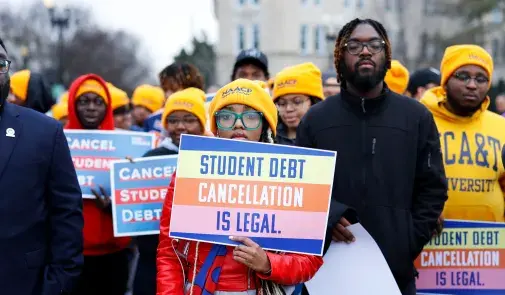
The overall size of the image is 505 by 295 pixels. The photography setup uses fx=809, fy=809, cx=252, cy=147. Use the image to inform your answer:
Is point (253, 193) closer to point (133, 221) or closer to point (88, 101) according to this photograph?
point (133, 221)

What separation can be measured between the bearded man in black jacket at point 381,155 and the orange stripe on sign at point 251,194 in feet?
1.76

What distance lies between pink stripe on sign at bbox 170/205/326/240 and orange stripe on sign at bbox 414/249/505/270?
1.66 m

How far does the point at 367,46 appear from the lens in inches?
187

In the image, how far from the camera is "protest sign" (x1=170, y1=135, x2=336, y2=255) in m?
4.17

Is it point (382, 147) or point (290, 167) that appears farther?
point (382, 147)

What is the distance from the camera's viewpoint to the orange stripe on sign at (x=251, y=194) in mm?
4203

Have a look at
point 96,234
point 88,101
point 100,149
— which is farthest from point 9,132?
point 88,101

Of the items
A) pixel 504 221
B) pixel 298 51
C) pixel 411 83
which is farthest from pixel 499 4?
pixel 504 221

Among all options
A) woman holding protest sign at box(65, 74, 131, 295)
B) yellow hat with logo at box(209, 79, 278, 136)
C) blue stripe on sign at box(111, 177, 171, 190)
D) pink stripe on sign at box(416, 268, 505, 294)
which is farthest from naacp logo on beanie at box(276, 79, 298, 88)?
yellow hat with logo at box(209, 79, 278, 136)

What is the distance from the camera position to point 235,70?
26.1ft

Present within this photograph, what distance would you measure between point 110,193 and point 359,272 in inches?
108

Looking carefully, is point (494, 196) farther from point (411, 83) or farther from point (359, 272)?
point (411, 83)

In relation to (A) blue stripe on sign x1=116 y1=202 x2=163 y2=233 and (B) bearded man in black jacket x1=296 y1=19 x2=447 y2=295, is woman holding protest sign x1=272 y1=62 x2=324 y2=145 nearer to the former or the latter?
(A) blue stripe on sign x1=116 y1=202 x2=163 y2=233

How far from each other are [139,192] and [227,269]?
247cm
